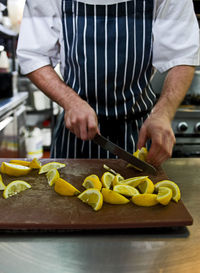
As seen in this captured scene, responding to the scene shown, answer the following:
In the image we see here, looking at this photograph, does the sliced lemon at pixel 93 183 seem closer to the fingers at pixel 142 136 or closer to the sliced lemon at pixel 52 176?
the sliced lemon at pixel 52 176

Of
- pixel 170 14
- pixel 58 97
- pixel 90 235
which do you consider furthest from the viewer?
pixel 170 14

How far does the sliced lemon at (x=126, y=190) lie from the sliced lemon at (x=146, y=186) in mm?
36

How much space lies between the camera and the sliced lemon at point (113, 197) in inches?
36.6

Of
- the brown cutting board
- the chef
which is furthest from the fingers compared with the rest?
the brown cutting board

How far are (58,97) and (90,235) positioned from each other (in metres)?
0.71

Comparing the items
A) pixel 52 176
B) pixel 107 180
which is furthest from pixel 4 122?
pixel 107 180

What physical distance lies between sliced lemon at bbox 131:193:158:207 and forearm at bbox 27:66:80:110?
1.75 ft

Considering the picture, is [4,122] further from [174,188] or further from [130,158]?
[174,188]

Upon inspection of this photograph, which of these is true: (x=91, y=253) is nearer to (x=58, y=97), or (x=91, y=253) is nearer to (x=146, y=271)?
(x=146, y=271)

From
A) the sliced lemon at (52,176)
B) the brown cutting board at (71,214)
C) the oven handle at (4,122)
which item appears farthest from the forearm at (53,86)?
the oven handle at (4,122)

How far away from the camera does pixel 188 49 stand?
1.48m

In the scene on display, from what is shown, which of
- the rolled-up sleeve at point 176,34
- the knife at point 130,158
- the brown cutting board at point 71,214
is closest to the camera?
the brown cutting board at point 71,214

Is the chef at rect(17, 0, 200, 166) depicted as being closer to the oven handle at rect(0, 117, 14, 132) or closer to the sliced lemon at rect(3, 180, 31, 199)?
the sliced lemon at rect(3, 180, 31, 199)

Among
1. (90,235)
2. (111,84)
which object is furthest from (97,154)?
(90,235)
